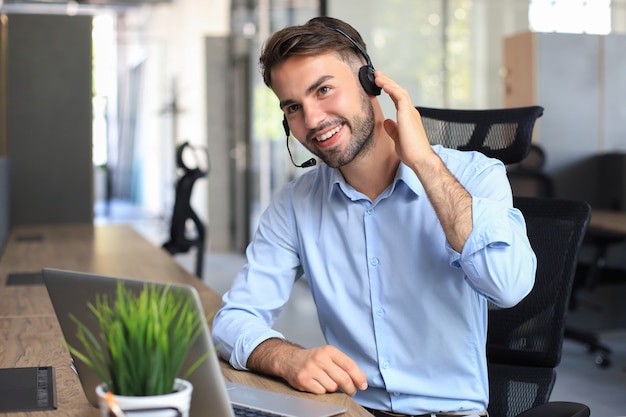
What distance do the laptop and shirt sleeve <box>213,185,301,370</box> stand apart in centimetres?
21

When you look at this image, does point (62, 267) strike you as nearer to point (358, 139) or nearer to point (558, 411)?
point (358, 139)

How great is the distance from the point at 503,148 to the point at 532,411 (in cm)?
61

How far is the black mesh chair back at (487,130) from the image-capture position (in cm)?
183

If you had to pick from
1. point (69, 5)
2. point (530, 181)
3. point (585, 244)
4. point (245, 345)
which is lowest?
point (585, 244)

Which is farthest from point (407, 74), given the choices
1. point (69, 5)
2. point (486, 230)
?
point (69, 5)

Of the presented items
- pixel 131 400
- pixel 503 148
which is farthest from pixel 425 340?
pixel 131 400

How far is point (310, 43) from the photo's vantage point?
5.27 feet

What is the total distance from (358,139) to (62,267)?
1.95 metres

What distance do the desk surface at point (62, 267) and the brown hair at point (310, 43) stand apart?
0.58m

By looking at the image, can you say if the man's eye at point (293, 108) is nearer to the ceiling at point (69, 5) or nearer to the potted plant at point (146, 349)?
the potted plant at point (146, 349)

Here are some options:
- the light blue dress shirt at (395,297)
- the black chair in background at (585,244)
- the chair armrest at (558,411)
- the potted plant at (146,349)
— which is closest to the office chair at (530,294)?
the light blue dress shirt at (395,297)

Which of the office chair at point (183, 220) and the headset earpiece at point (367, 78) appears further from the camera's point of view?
the office chair at point (183, 220)

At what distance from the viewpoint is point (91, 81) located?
539 cm

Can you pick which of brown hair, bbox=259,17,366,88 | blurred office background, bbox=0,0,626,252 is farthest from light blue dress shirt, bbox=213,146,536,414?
blurred office background, bbox=0,0,626,252
